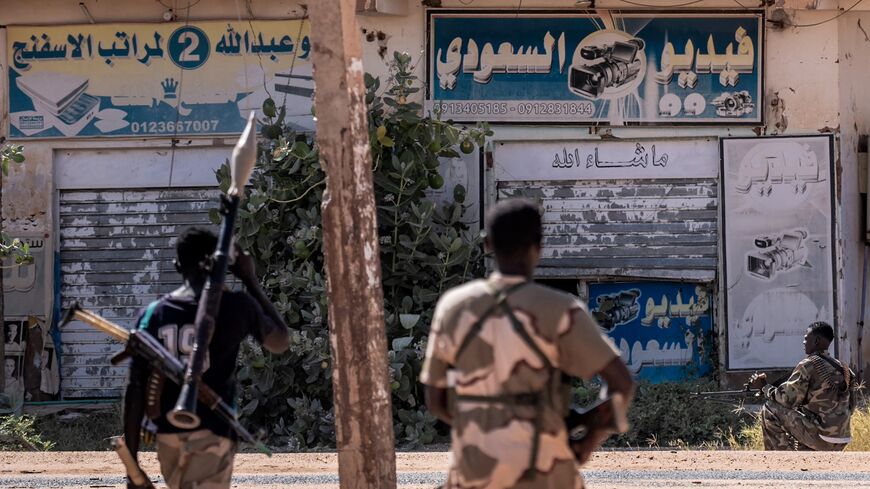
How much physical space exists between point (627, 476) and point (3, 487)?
383 cm

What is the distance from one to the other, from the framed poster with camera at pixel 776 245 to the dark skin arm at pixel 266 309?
8.58 metres

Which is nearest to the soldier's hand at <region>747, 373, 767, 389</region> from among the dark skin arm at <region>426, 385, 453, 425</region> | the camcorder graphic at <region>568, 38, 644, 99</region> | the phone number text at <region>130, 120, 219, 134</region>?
the camcorder graphic at <region>568, 38, 644, 99</region>

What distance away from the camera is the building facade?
1242 cm

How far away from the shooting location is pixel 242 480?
739 cm

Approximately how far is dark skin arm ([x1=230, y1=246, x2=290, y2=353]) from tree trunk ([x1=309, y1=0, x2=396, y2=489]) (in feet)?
3.17

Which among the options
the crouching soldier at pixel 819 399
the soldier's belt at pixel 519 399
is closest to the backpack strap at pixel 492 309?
the soldier's belt at pixel 519 399

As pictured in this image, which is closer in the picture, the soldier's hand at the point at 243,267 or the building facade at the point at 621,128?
the soldier's hand at the point at 243,267

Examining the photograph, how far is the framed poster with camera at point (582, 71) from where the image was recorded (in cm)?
1247

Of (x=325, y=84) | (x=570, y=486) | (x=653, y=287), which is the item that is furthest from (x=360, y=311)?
(x=653, y=287)

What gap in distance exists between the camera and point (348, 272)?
5598 mm

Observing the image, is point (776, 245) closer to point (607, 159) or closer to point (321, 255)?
point (607, 159)

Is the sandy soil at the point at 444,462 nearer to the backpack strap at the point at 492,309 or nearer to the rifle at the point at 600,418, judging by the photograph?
the rifle at the point at 600,418

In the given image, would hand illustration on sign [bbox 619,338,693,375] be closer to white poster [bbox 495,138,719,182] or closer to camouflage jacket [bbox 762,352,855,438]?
white poster [bbox 495,138,719,182]

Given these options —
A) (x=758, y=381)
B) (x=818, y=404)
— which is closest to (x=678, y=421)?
(x=758, y=381)
